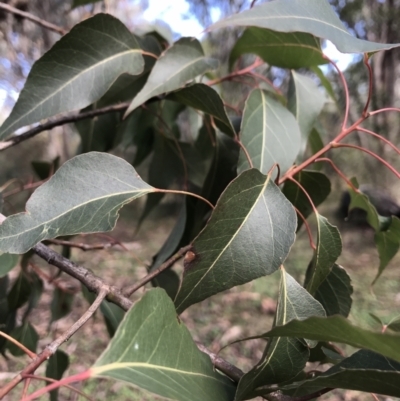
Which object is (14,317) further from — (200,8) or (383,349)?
(200,8)

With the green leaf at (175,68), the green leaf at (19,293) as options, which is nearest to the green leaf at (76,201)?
the green leaf at (175,68)

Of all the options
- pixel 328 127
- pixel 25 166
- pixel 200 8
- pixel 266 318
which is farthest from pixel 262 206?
pixel 25 166

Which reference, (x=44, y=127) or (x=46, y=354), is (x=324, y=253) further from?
(x=44, y=127)

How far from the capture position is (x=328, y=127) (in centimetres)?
279

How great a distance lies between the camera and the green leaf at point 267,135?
41 cm

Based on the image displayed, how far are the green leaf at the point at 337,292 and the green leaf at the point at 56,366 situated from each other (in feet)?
1.25

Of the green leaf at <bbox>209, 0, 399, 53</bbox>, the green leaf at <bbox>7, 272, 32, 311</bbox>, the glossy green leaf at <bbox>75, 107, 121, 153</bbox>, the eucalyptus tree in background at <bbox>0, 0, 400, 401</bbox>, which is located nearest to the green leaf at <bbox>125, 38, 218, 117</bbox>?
the eucalyptus tree in background at <bbox>0, 0, 400, 401</bbox>

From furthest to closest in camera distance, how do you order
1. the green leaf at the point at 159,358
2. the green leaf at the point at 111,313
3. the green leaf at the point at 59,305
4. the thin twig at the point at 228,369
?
the green leaf at the point at 59,305
the green leaf at the point at 111,313
the thin twig at the point at 228,369
the green leaf at the point at 159,358

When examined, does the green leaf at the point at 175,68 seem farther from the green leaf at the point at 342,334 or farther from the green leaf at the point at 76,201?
the green leaf at the point at 342,334

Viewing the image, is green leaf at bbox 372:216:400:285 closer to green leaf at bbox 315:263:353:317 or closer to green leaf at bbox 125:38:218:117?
green leaf at bbox 315:263:353:317

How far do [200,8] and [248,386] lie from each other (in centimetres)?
308

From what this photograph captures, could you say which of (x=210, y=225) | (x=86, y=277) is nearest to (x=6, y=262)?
(x=86, y=277)

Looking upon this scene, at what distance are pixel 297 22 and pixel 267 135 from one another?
0.14 meters

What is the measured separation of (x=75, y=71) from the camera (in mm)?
418
